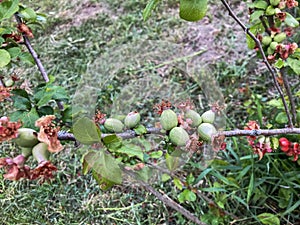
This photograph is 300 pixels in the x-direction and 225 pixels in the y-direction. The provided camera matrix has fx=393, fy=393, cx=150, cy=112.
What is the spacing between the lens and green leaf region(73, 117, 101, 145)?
63cm

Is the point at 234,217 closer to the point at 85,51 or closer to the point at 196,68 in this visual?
the point at 196,68

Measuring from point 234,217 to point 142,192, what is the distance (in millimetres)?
357

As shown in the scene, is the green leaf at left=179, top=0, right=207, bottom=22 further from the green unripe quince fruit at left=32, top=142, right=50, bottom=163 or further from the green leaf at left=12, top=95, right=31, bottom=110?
the green leaf at left=12, top=95, right=31, bottom=110

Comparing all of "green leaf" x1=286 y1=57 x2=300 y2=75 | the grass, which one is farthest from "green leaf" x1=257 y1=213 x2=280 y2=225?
"green leaf" x1=286 y1=57 x2=300 y2=75

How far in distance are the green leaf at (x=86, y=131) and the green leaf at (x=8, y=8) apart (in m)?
0.32

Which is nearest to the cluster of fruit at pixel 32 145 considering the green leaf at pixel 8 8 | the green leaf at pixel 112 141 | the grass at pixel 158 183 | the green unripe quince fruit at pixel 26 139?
the green unripe quince fruit at pixel 26 139

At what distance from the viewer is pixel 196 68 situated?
46.6 inches

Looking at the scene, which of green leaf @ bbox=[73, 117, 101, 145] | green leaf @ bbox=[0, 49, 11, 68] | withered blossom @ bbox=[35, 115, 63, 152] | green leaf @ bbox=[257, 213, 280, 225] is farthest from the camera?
green leaf @ bbox=[257, 213, 280, 225]

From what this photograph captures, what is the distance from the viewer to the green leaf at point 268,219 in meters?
1.28

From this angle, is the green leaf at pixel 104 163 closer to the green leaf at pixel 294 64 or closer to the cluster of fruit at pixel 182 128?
the cluster of fruit at pixel 182 128

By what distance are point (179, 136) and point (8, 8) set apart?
17.8 inches

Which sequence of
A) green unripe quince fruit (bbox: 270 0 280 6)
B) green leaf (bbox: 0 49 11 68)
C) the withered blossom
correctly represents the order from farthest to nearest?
green unripe quince fruit (bbox: 270 0 280 6) < green leaf (bbox: 0 49 11 68) < the withered blossom

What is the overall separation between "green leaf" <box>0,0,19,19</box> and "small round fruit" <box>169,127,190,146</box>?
409 mm

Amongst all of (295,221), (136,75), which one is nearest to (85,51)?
(136,75)
